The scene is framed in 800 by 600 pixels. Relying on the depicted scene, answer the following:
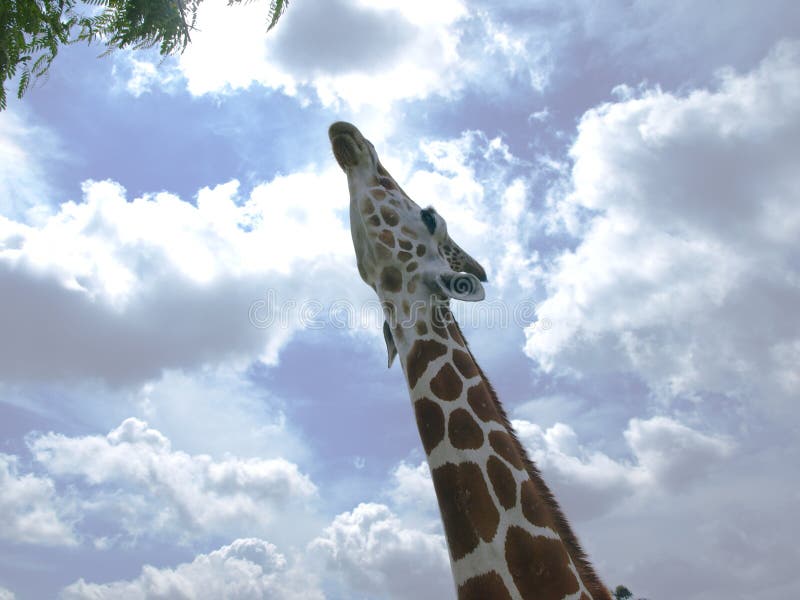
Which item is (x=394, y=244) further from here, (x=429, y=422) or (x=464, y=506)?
(x=464, y=506)

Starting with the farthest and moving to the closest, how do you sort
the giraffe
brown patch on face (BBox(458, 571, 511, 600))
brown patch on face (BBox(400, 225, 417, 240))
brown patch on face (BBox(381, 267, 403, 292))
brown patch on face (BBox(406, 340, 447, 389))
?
1. brown patch on face (BBox(400, 225, 417, 240))
2. brown patch on face (BBox(381, 267, 403, 292))
3. brown patch on face (BBox(406, 340, 447, 389))
4. the giraffe
5. brown patch on face (BBox(458, 571, 511, 600))

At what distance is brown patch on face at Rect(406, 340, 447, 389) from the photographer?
14.3 feet

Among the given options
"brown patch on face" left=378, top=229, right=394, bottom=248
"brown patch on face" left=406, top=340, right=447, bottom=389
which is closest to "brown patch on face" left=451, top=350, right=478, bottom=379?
"brown patch on face" left=406, top=340, right=447, bottom=389

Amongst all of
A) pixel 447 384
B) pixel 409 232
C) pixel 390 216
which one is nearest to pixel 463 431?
pixel 447 384

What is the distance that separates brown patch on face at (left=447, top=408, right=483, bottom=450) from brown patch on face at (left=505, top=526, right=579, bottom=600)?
60 cm

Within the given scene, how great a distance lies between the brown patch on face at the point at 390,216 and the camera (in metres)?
5.21

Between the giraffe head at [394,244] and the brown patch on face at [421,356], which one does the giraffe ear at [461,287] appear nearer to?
the giraffe head at [394,244]

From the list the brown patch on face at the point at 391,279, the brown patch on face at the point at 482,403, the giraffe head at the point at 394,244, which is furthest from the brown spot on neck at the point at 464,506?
the brown patch on face at the point at 391,279

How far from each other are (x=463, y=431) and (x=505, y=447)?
1.05 ft

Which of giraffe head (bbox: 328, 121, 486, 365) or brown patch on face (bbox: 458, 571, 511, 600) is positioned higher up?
giraffe head (bbox: 328, 121, 486, 365)

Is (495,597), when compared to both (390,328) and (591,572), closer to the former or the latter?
(591,572)

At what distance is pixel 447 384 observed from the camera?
14.2 feet

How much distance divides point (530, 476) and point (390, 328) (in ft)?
5.10

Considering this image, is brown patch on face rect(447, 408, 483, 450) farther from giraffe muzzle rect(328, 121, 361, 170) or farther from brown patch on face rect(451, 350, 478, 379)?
giraffe muzzle rect(328, 121, 361, 170)
